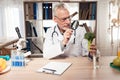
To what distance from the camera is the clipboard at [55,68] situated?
1.36 metres

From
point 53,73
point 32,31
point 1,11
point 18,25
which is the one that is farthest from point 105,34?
point 53,73

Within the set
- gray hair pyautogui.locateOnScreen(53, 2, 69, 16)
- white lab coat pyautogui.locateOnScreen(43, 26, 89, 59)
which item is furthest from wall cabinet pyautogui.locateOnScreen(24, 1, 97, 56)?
white lab coat pyautogui.locateOnScreen(43, 26, 89, 59)

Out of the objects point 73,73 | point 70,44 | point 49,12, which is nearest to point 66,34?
point 70,44

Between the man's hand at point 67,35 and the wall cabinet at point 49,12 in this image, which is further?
the wall cabinet at point 49,12

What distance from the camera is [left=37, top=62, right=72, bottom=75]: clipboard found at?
1.36 meters

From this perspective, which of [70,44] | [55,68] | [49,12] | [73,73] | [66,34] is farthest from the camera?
[49,12]

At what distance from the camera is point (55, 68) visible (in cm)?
145

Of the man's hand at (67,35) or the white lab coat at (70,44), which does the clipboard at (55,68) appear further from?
the man's hand at (67,35)

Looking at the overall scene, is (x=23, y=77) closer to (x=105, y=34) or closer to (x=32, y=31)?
(x=32, y=31)

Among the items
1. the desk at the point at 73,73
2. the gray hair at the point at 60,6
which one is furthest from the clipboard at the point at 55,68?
the gray hair at the point at 60,6

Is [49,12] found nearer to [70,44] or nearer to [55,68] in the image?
[70,44]

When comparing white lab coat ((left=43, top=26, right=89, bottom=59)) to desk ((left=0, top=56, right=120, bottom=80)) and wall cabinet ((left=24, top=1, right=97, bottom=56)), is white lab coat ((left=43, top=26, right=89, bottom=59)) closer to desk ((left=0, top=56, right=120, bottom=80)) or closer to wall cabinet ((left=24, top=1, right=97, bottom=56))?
wall cabinet ((left=24, top=1, right=97, bottom=56))

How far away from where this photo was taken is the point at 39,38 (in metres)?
3.65

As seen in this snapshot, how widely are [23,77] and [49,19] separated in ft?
7.84
